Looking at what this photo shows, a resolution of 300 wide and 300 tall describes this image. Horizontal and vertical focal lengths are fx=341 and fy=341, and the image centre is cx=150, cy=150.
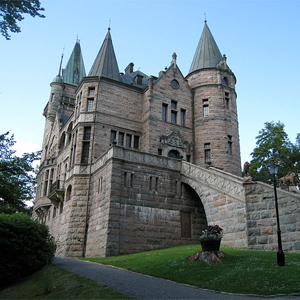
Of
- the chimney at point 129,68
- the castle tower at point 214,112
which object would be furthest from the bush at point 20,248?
the chimney at point 129,68

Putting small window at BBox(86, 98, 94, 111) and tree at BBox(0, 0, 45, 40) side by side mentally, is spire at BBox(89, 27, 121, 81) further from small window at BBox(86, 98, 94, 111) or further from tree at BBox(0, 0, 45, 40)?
tree at BBox(0, 0, 45, 40)

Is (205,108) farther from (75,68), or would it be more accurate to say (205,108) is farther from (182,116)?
(75,68)

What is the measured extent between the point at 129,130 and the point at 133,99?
3.28 meters

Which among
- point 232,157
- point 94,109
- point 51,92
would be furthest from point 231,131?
point 51,92

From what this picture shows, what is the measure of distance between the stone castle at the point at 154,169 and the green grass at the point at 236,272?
4.92 metres

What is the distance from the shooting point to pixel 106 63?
33.0 meters

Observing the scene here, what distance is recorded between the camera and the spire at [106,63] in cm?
3222

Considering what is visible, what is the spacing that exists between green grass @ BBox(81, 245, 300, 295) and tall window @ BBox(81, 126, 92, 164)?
1399cm

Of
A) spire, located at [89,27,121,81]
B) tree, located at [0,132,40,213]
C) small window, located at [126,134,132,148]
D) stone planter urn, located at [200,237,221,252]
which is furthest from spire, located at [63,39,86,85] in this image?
stone planter urn, located at [200,237,221,252]

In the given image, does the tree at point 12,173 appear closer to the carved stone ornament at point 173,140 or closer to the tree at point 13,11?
the tree at point 13,11

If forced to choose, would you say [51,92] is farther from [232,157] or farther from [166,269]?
[166,269]

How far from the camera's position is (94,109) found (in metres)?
30.1

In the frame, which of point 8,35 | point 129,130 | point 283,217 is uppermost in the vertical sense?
point 129,130

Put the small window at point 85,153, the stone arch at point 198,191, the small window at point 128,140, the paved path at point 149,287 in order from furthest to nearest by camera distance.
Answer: the small window at point 128,140 → the small window at point 85,153 → the stone arch at point 198,191 → the paved path at point 149,287
